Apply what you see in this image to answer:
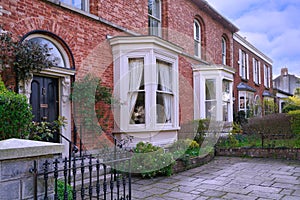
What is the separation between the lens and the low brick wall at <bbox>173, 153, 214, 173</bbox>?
7.05 meters

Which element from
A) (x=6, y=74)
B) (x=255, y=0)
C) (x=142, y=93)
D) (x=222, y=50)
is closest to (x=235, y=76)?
(x=222, y=50)

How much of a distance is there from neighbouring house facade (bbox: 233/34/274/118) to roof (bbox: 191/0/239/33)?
Result: 128 centimetres

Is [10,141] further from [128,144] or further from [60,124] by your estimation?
[128,144]

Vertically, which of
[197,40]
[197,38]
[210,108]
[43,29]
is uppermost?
[197,38]

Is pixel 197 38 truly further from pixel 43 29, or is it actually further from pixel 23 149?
pixel 23 149

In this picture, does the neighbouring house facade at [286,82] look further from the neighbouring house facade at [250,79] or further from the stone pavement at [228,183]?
the stone pavement at [228,183]

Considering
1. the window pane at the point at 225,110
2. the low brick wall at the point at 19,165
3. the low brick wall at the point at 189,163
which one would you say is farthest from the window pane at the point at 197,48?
the low brick wall at the point at 19,165

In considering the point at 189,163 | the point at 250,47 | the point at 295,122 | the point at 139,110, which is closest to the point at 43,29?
the point at 139,110

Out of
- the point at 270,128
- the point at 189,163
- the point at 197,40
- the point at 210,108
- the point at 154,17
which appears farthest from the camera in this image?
the point at 197,40

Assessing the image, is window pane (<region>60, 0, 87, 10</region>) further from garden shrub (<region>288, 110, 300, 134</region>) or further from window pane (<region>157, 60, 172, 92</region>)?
garden shrub (<region>288, 110, 300, 134</region>)

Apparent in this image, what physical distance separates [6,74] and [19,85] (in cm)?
31

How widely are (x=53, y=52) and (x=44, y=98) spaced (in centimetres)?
109

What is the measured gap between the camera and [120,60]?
8.14 m

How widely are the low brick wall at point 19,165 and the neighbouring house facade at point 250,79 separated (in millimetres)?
15201
